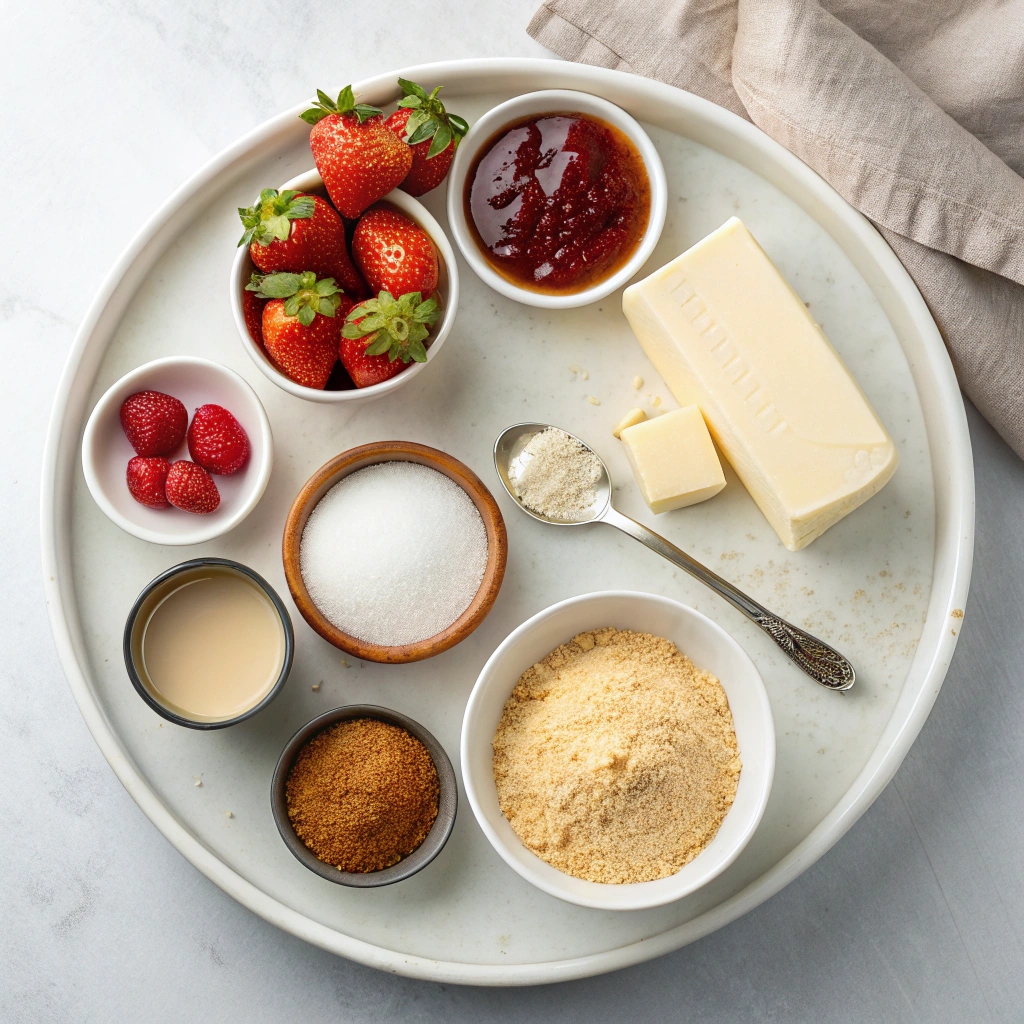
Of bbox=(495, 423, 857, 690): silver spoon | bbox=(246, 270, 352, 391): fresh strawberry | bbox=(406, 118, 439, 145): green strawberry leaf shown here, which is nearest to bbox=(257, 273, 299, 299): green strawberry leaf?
bbox=(246, 270, 352, 391): fresh strawberry

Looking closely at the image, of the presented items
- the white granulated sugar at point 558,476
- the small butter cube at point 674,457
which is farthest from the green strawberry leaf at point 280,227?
the small butter cube at point 674,457

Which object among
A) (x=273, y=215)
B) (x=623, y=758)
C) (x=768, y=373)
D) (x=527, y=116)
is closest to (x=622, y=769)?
(x=623, y=758)

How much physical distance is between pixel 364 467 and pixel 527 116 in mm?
790

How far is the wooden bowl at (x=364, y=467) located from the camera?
1537 mm

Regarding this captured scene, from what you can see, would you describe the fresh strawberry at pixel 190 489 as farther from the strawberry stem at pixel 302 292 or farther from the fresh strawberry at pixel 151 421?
the strawberry stem at pixel 302 292

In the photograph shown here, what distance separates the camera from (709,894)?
1.61 meters

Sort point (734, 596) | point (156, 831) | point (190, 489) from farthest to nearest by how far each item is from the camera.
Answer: point (156, 831) < point (734, 596) < point (190, 489)

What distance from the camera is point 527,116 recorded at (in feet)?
5.43

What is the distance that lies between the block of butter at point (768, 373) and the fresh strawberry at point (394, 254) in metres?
0.41

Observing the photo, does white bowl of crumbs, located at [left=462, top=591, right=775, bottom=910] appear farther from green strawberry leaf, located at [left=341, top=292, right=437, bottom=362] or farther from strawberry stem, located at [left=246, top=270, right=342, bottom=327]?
strawberry stem, located at [left=246, top=270, right=342, bottom=327]

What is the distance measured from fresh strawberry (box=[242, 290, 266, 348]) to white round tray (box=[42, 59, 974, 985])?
0.51 feet

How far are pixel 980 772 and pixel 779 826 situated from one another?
1.94 feet

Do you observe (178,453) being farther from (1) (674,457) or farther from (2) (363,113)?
(1) (674,457)

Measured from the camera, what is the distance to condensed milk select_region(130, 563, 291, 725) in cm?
157
